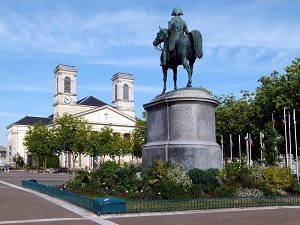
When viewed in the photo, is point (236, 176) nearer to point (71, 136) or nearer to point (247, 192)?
point (247, 192)

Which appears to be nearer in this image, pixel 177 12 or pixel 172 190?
pixel 172 190

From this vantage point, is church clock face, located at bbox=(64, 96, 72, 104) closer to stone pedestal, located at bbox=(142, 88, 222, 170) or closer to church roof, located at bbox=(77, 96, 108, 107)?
church roof, located at bbox=(77, 96, 108, 107)

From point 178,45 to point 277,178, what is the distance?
7.94m

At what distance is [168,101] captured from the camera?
1981cm

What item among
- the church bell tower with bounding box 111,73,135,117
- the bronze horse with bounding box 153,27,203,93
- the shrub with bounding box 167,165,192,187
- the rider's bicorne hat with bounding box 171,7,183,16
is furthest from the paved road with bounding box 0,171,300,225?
the church bell tower with bounding box 111,73,135,117

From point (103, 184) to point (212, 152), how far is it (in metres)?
5.34

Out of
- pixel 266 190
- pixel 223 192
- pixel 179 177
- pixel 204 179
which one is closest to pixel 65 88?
pixel 179 177

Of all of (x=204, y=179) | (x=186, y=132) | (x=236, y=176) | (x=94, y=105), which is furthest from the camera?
(x=94, y=105)

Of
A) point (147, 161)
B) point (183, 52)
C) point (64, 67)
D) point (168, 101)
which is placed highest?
point (64, 67)

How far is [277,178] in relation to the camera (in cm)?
1955

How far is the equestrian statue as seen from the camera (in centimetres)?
2061

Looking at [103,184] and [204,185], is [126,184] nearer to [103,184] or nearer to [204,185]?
[103,184]

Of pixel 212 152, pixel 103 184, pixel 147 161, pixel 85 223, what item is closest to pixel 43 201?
pixel 103 184

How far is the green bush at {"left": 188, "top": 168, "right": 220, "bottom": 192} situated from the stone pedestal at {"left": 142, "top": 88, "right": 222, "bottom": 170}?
2.52 ft
